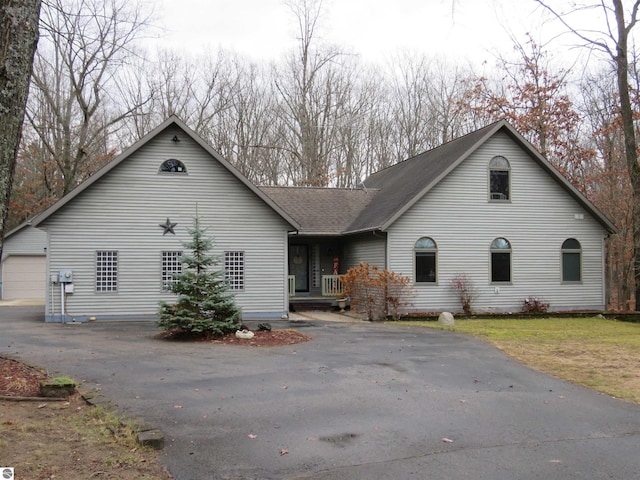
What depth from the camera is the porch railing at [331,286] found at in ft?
76.8

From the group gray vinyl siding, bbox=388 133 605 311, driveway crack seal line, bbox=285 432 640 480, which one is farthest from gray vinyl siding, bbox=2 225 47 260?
driveway crack seal line, bbox=285 432 640 480

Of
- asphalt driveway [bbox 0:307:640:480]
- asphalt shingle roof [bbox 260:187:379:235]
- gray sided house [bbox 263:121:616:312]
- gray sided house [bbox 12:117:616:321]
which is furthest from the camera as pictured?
asphalt shingle roof [bbox 260:187:379:235]

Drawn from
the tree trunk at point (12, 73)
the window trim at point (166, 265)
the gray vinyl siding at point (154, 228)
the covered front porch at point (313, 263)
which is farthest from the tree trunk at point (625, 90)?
the tree trunk at point (12, 73)

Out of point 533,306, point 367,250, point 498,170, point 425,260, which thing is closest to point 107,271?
point 367,250

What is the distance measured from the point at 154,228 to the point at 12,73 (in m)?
13.4

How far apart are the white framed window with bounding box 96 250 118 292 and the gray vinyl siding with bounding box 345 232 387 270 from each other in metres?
8.70

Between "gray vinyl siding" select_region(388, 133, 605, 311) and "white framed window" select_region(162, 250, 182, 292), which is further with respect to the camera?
"gray vinyl siding" select_region(388, 133, 605, 311)

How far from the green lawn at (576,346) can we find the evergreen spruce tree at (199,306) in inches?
251

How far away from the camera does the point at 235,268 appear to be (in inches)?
783

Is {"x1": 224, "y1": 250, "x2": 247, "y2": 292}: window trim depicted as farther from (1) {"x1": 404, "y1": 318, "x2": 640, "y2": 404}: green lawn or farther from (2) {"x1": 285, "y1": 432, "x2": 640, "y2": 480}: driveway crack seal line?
(2) {"x1": 285, "y1": 432, "x2": 640, "y2": 480}: driveway crack seal line

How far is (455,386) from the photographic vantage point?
9.19m

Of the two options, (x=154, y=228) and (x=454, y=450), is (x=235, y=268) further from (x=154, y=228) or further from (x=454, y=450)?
(x=454, y=450)

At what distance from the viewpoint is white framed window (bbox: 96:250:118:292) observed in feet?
61.7

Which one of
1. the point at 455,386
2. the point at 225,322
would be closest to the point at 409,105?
the point at 225,322
